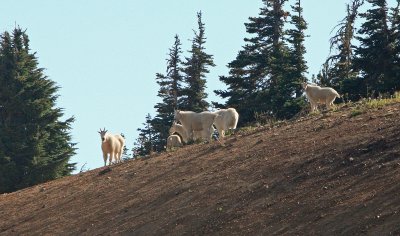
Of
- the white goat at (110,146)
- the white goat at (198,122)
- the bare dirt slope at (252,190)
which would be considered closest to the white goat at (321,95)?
the white goat at (198,122)

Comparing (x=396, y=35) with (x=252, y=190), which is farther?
(x=396, y=35)

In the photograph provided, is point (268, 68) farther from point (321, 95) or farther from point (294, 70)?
point (321, 95)

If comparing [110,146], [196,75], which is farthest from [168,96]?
[110,146]

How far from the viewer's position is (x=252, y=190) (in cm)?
1970

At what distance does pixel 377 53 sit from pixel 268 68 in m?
11.5

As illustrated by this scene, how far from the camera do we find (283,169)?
801 inches

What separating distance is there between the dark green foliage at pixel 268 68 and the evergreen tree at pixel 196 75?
327cm

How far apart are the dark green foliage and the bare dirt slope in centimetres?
1946

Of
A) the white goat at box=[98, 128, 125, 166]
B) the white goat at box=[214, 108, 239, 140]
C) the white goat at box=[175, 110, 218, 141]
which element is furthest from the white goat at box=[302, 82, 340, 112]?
the white goat at box=[98, 128, 125, 166]

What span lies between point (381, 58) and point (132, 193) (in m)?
19.8

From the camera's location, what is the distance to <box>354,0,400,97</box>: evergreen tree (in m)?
38.6

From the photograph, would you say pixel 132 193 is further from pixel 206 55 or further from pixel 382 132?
pixel 206 55

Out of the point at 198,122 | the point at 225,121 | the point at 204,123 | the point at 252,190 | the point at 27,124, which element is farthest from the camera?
the point at 27,124

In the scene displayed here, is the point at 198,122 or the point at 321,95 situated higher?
the point at 198,122
